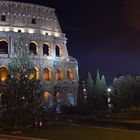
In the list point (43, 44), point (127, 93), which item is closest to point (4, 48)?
point (43, 44)

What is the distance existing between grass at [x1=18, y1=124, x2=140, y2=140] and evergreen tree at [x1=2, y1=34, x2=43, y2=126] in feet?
7.83

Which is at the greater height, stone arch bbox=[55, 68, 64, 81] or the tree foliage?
stone arch bbox=[55, 68, 64, 81]

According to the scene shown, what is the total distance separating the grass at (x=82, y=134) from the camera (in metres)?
24.3

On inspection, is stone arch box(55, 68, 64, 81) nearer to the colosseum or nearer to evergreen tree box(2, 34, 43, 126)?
the colosseum

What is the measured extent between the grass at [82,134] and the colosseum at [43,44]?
97.8 feet

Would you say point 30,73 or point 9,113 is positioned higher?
point 30,73

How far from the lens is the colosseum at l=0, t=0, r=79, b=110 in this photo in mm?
58844

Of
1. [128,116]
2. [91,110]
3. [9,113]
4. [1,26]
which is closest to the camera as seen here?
[9,113]

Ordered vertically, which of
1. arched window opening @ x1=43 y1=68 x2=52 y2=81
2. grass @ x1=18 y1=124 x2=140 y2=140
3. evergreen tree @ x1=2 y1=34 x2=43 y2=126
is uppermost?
arched window opening @ x1=43 y1=68 x2=52 y2=81

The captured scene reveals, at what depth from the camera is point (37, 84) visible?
3306 centimetres

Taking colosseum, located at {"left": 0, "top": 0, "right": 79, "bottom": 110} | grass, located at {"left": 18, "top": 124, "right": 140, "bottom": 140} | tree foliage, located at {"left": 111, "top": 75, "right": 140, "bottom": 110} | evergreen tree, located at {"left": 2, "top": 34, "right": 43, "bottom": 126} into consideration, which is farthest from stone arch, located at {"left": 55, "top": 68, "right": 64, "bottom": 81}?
grass, located at {"left": 18, "top": 124, "right": 140, "bottom": 140}

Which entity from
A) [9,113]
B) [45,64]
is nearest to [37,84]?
[9,113]

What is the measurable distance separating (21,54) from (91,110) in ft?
54.3

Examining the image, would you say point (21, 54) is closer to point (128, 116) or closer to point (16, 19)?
point (128, 116)
